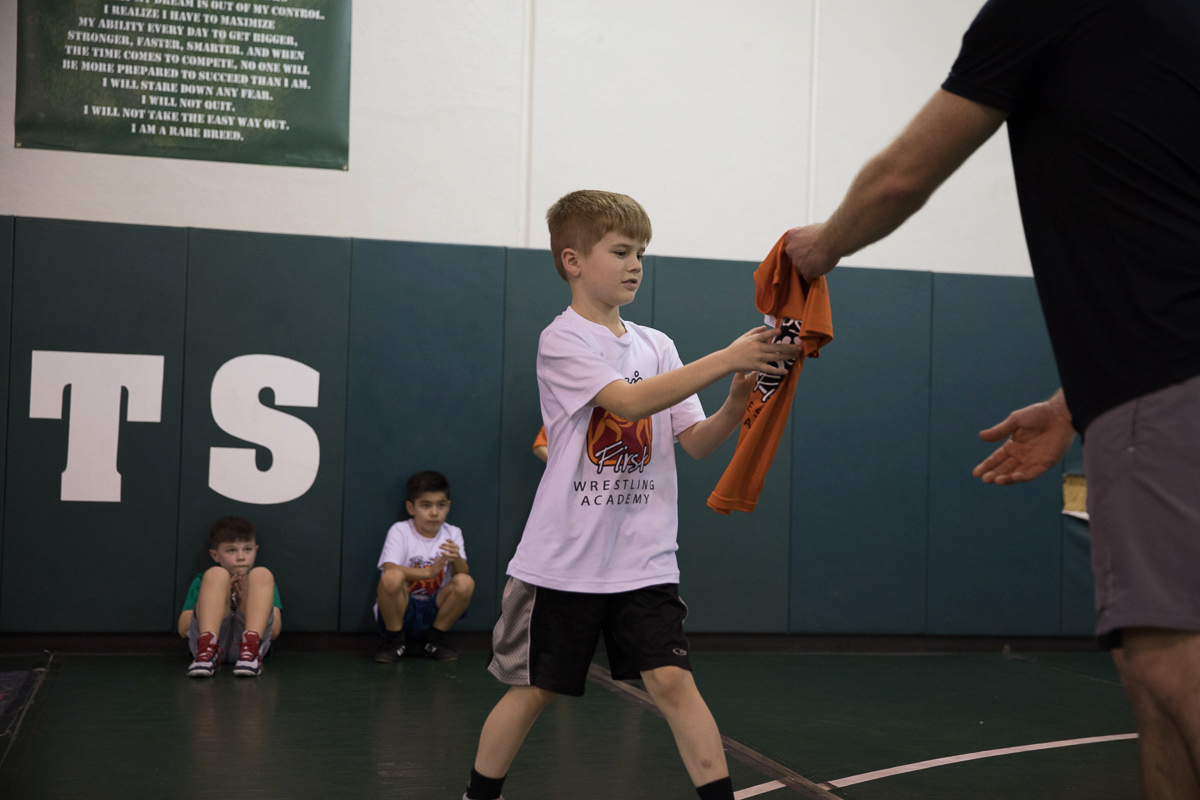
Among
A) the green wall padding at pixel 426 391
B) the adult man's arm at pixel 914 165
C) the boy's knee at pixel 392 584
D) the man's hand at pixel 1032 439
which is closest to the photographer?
the adult man's arm at pixel 914 165

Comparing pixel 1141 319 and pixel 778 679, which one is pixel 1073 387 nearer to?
pixel 1141 319

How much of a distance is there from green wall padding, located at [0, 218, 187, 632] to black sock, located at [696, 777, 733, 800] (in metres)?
4.06

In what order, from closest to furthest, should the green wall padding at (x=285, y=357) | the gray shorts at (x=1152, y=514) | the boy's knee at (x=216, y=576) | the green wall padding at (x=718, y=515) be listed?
the gray shorts at (x=1152, y=514), the boy's knee at (x=216, y=576), the green wall padding at (x=285, y=357), the green wall padding at (x=718, y=515)

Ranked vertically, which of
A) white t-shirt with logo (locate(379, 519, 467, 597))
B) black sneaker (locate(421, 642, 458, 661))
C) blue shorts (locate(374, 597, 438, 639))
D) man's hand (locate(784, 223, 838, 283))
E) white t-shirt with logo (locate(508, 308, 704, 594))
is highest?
man's hand (locate(784, 223, 838, 283))

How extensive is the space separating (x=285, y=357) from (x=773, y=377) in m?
3.94

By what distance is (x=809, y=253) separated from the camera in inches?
80.8

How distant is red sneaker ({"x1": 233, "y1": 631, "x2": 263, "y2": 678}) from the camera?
16.0 ft

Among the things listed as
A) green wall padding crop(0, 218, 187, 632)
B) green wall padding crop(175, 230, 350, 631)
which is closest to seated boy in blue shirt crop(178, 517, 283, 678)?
green wall padding crop(175, 230, 350, 631)

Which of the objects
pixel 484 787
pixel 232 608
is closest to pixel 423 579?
pixel 232 608

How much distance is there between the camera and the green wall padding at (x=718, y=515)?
6.10 m

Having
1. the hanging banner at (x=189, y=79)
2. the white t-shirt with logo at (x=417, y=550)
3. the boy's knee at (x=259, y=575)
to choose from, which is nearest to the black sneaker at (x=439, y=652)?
the white t-shirt with logo at (x=417, y=550)

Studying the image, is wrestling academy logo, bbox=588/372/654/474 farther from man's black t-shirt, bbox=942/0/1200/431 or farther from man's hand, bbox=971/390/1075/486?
man's black t-shirt, bbox=942/0/1200/431

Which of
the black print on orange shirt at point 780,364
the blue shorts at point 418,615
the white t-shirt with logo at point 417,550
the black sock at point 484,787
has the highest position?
the black print on orange shirt at point 780,364

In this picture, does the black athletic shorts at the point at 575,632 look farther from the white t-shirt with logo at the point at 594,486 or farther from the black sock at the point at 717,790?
the black sock at the point at 717,790
